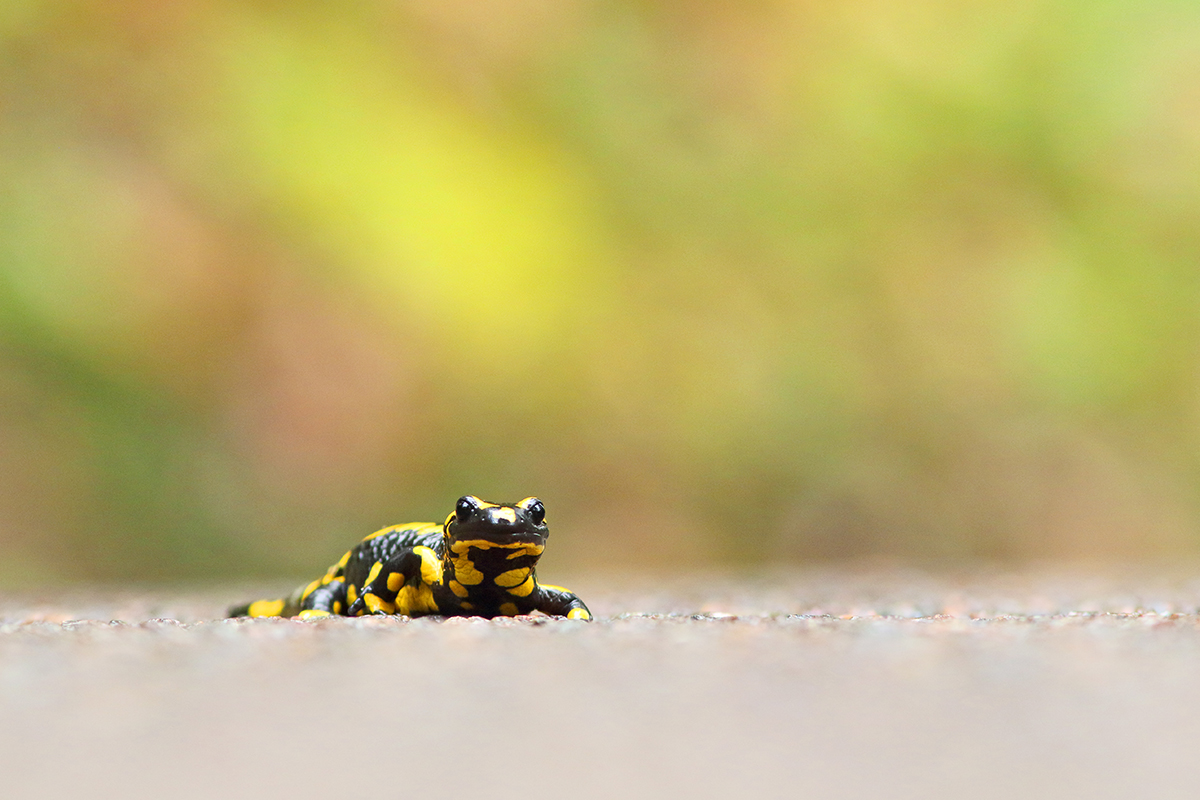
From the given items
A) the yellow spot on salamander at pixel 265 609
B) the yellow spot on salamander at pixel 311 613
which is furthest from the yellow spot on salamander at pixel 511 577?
the yellow spot on salamander at pixel 265 609

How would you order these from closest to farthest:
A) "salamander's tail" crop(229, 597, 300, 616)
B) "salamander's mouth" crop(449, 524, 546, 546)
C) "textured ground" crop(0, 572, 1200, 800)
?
"textured ground" crop(0, 572, 1200, 800) < "salamander's mouth" crop(449, 524, 546, 546) < "salamander's tail" crop(229, 597, 300, 616)

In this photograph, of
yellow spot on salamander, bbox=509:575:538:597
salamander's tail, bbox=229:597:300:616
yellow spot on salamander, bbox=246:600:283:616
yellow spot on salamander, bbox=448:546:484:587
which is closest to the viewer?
yellow spot on salamander, bbox=448:546:484:587

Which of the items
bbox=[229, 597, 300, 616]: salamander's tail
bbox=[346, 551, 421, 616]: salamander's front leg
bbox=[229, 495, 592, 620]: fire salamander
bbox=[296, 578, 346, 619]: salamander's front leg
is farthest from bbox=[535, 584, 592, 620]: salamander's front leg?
bbox=[229, 597, 300, 616]: salamander's tail

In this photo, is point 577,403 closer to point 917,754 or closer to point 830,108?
point 830,108

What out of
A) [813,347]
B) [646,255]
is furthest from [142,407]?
[813,347]

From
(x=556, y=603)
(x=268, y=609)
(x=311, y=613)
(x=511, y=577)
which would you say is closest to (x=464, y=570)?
(x=511, y=577)

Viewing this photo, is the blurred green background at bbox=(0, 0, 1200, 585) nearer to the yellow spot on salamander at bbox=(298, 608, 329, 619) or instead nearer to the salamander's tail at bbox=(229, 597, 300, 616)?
the salamander's tail at bbox=(229, 597, 300, 616)

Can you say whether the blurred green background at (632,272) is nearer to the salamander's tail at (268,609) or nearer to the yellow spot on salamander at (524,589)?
the salamander's tail at (268,609)
